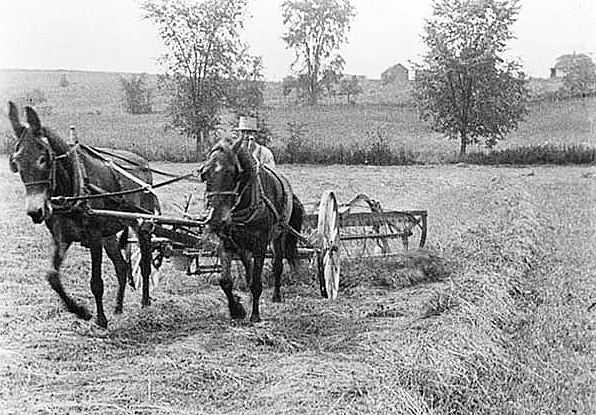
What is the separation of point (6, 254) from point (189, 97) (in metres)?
19.5

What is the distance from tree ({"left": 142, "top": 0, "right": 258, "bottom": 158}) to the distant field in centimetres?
215

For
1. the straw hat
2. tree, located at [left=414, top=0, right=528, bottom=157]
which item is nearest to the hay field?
the straw hat

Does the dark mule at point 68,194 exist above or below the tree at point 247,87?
below

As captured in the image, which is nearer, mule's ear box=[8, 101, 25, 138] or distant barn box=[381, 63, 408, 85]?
mule's ear box=[8, 101, 25, 138]

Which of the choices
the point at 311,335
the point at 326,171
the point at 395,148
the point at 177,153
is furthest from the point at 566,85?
the point at 311,335

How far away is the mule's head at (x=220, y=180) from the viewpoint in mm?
7391

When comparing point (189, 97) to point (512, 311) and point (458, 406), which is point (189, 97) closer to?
point (512, 311)

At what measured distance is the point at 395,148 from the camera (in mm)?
38875

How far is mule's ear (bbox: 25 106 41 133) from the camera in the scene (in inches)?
253

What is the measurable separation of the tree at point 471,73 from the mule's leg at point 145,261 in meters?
32.1

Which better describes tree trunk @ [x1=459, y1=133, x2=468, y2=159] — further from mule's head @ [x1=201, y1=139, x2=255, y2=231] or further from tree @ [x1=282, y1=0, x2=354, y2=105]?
mule's head @ [x1=201, y1=139, x2=255, y2=231]

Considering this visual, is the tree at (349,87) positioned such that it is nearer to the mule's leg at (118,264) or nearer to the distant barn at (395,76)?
the distant barn at (395,76)

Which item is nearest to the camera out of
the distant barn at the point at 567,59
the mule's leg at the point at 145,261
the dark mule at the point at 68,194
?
the dark mule at the point at 68,194

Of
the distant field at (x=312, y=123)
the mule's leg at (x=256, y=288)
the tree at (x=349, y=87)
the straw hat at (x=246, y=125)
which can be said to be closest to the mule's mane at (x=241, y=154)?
the mule's leg at (x=256, y=288)
